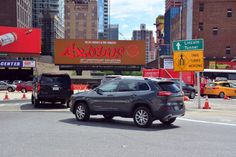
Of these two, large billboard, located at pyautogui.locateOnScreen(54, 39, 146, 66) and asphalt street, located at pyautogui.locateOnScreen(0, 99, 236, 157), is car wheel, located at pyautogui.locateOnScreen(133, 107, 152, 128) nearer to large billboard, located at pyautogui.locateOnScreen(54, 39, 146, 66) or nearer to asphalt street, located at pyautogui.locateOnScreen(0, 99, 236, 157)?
asphalt street, located at pyautogui.locateOnScreen(0, 99, 236, 157)

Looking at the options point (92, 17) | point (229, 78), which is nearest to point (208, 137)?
point (229, 78)

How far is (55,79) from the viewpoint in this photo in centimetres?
2128

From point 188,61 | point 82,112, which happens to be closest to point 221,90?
point 188,61

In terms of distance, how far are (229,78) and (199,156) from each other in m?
46.1

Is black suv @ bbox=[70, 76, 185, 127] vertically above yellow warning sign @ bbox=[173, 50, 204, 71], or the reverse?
yellow warning sign @ bbox=[173, 50, 204, 71]

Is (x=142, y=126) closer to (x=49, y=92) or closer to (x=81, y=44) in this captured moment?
(x=49, y=92)

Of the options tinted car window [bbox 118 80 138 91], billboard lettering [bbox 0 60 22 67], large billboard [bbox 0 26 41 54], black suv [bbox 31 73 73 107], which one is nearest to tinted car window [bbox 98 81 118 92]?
tinted car window [bbox 118 80 138 91]

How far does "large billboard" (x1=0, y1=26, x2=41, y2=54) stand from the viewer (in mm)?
61625

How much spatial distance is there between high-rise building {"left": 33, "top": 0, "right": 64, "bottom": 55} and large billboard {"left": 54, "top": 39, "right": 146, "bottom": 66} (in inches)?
2958

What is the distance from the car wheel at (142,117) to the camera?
43.2ft

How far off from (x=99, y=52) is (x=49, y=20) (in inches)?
3437

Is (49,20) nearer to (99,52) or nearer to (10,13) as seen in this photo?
(10,13)

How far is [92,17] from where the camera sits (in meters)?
156

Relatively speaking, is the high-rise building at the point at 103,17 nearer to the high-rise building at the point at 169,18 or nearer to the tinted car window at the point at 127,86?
A: the high-rise building at the point at 169,18
